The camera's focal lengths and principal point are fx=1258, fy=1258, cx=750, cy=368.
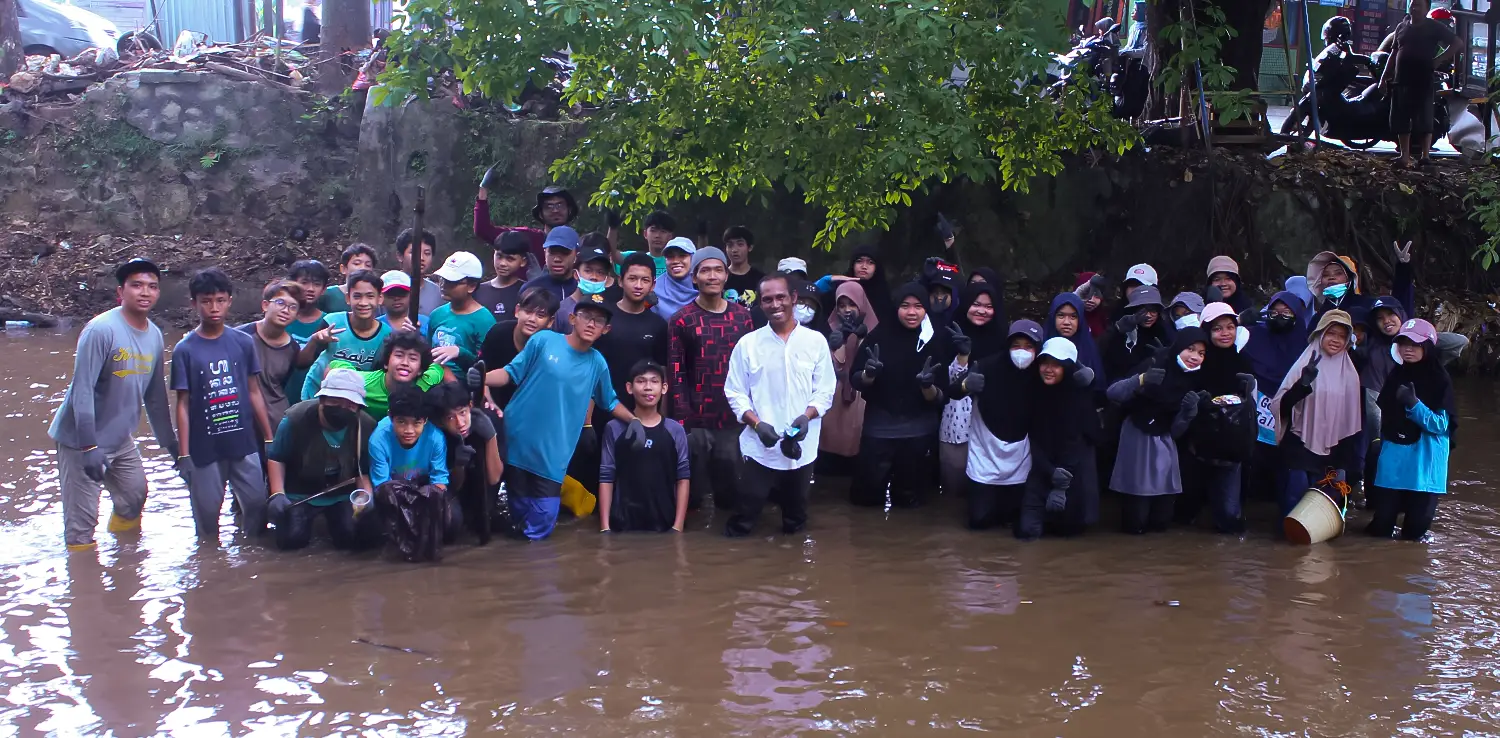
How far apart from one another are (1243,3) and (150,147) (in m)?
13.0

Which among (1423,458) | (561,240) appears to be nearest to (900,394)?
(561,240)

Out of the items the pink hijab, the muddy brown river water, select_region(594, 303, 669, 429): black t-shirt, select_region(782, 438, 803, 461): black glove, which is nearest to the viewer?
the muddy brown river water

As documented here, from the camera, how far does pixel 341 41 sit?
682 inches

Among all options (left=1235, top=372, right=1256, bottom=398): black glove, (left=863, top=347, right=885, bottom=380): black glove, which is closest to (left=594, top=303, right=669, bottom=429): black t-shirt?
(left=863, top=347, right=885, bottom=380): black glove

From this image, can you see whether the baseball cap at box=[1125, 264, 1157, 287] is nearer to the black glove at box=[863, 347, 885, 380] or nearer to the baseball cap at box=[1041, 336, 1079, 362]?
→ the baseball cap at box=[1041, 336, 1079, 362]

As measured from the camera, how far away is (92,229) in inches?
627

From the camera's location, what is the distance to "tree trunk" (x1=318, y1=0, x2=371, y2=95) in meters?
17.0

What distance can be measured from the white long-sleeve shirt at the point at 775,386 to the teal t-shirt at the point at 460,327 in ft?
4.86

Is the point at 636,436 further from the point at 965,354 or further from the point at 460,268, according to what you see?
the point at 965,354

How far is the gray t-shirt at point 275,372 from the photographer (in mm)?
6816

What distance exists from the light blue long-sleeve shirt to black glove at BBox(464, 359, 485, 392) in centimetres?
494

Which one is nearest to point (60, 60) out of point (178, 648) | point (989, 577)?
point (178, 648)

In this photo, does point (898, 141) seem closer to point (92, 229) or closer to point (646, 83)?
point (646, 83)

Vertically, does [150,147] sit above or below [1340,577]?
above
